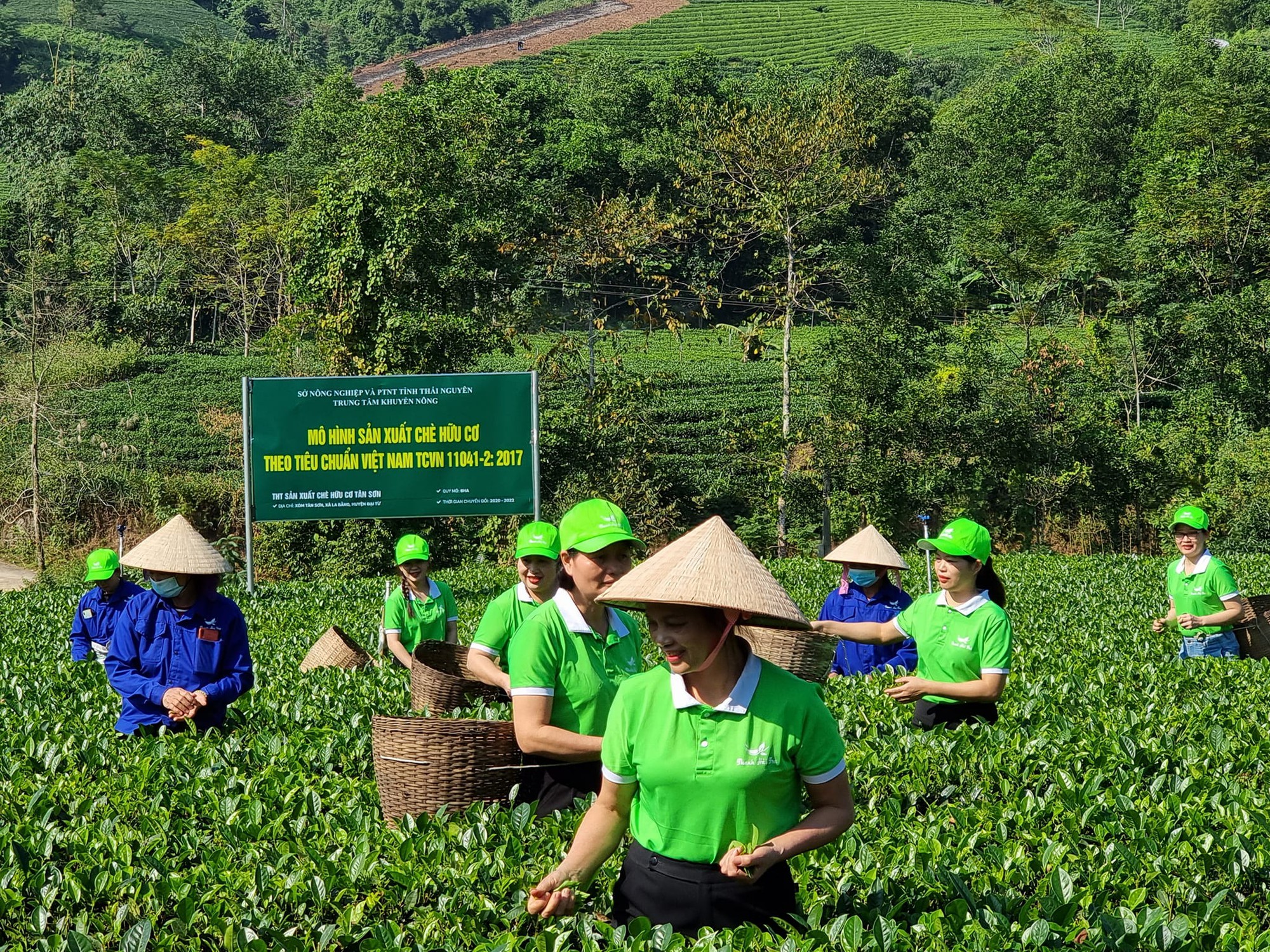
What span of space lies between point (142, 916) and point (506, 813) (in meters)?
1.29

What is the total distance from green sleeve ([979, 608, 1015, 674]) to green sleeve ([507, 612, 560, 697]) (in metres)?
2.06

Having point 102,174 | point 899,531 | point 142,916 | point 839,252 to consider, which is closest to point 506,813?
point 142,916

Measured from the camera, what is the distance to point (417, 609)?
8.57 metres

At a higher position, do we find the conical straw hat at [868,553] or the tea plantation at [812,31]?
the tea plantation at [812,31]

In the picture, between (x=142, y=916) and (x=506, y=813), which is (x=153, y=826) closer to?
(x=142, y=916)

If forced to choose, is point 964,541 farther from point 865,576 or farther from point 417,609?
point 417,609

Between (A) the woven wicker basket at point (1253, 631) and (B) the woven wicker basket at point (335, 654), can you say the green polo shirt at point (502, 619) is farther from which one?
(A) the woven wicker basket at point (1253, 631)

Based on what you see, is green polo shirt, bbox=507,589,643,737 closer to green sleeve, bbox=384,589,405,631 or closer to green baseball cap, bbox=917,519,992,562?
green baseball cap, bbox=917,519,992,562

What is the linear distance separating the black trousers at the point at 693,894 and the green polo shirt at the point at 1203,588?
21.8 feet

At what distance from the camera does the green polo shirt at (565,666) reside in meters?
4.28

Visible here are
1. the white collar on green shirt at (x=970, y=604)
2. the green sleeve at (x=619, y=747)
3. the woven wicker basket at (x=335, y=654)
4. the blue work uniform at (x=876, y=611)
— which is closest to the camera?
the green sleeve at (x=619, y=747)

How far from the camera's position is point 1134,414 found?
1507 inches

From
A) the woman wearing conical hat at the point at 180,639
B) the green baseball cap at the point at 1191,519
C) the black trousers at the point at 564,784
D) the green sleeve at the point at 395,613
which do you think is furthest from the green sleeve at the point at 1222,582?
the woman wearing conical hat at the point at 180,639

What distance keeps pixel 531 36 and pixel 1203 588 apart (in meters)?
107
